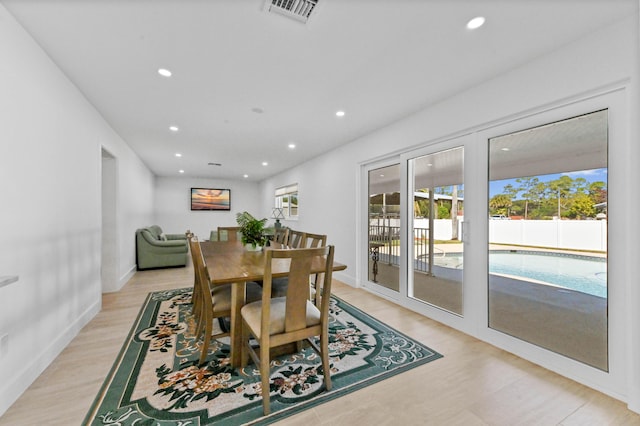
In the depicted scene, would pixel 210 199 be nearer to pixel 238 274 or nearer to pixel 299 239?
pixel 299 239

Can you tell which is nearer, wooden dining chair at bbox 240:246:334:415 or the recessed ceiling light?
wooden dining chair at bbox 240:246:334:415

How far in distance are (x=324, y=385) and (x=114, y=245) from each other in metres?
3.94

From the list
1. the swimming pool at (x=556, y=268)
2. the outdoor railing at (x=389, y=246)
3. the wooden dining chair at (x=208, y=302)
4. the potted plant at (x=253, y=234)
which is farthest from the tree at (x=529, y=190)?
the wooden dining chair at (x=208, y=302)

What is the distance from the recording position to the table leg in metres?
1.99

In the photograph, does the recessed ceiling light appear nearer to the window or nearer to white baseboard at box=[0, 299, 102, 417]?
white baseboard at box=[0, 299, 102, 417]

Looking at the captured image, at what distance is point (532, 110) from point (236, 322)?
9.68 feet

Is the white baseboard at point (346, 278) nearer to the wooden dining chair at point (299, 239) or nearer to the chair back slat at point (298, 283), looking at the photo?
the wooden dining chair at point (299, 239)

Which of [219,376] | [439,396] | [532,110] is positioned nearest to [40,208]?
[219,376]

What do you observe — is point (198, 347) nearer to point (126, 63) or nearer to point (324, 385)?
point (324, 385)

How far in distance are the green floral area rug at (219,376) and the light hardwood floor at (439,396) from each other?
0.10m

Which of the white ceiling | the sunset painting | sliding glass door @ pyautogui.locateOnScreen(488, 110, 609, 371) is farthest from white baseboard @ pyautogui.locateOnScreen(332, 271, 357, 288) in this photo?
the sunset painting

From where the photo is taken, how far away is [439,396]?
1.75 m

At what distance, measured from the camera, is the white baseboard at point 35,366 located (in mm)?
1615

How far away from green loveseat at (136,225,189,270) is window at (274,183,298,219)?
2731mm
